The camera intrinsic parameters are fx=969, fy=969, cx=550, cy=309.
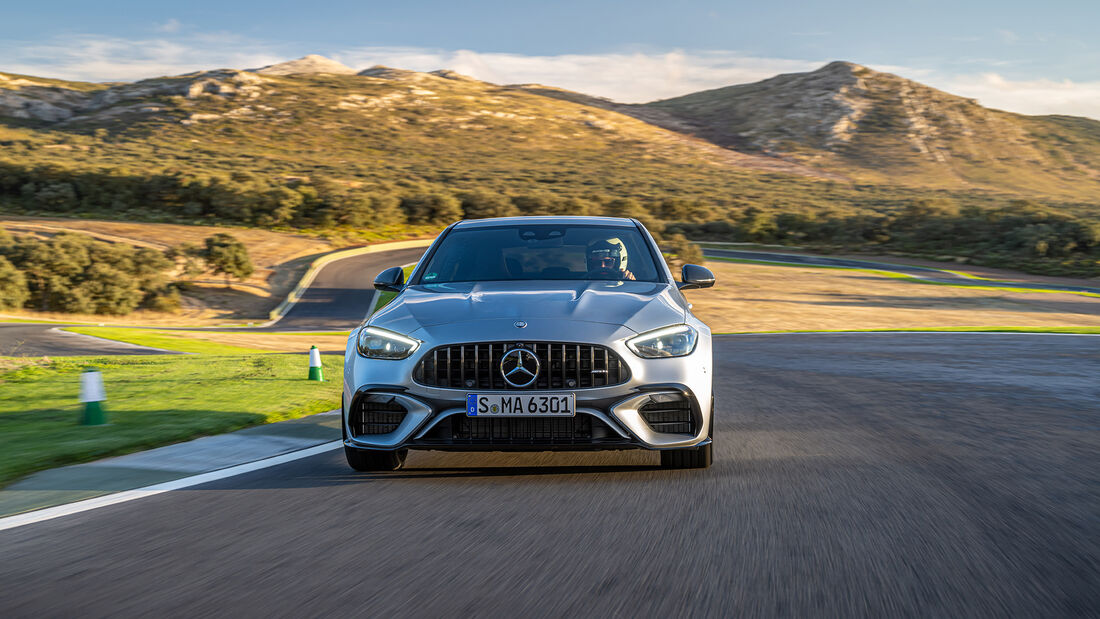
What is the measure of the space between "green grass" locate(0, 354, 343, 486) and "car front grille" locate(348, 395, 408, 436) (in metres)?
2.01

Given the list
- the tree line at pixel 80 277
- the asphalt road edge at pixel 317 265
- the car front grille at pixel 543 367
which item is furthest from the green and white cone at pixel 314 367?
the tree line at pixel 80 277

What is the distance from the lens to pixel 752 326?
30703mm

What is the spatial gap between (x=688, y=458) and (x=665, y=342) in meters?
0.72

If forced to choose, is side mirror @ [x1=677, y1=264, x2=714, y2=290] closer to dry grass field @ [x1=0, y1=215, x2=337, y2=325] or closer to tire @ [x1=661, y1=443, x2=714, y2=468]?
tire @ [x1=661, y1=443, x2=714, y2=468]

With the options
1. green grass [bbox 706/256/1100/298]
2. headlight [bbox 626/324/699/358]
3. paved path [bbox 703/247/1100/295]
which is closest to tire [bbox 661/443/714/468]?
headlight [bbox 626/324/699/358]

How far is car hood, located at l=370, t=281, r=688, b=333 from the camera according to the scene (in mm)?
5500

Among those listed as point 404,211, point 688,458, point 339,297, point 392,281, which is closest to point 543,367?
point 688,458

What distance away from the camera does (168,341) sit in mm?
22172

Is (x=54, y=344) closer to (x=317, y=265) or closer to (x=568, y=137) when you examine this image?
(x=317, y=265)

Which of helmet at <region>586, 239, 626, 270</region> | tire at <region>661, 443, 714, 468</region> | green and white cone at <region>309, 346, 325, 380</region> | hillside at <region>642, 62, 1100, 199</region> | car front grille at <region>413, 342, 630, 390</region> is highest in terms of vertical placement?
hillside at <region>642, 62, 1100, 199</region>

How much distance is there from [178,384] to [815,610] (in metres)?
8.81

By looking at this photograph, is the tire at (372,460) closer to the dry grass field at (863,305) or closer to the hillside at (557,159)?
the dry grass field at (863,305)

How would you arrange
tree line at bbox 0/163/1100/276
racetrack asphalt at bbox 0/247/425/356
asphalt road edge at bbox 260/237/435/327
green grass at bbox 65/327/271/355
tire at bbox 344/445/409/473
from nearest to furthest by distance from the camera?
tire at bbox 344/445/409/473 → racetrack asphalt at bbox 0/247/425/356 → green grass at bbox 65/327/271/355 → asphalt road edge at bbox 260/237/435/327 → tree line at bbox 0/163/1100/276

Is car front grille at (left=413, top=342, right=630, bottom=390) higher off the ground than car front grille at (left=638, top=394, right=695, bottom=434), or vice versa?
car front grille at (left=413, top=342, right=630, bottom=390)
